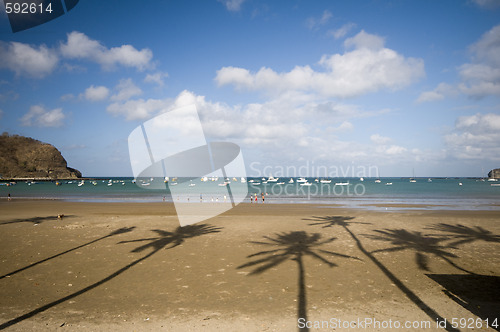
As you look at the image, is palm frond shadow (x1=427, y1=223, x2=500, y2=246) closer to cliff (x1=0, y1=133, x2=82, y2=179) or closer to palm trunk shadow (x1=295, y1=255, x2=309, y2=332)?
palm trunk shadow (x1=295, y1=255, x2=309, y2=332)

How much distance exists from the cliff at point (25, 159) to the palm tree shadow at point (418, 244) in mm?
224913

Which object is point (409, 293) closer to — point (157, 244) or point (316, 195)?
point (157, 244)

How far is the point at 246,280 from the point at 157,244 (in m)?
7.51

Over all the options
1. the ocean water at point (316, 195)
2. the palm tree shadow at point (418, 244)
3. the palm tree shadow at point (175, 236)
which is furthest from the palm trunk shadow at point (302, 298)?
the ocean water at point (316, 195)

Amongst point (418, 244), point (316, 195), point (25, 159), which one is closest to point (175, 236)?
point (418, 244)

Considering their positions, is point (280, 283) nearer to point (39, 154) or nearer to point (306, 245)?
point (306, 245)

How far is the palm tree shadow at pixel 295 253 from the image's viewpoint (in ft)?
29.8

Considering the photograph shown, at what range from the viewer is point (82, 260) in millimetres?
12062

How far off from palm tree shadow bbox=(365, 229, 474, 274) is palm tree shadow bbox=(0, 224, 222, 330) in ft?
36.0

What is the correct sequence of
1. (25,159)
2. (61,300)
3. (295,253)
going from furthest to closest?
(25,159), (295,253), (61,300)

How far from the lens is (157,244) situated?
49.6ft

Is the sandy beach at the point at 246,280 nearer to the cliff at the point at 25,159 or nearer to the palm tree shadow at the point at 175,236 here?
the palm tree shadow at the point at 175,236

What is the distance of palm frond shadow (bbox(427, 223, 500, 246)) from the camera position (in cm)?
1603

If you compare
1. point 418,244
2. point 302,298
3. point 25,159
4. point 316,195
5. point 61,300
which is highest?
point 25,159
